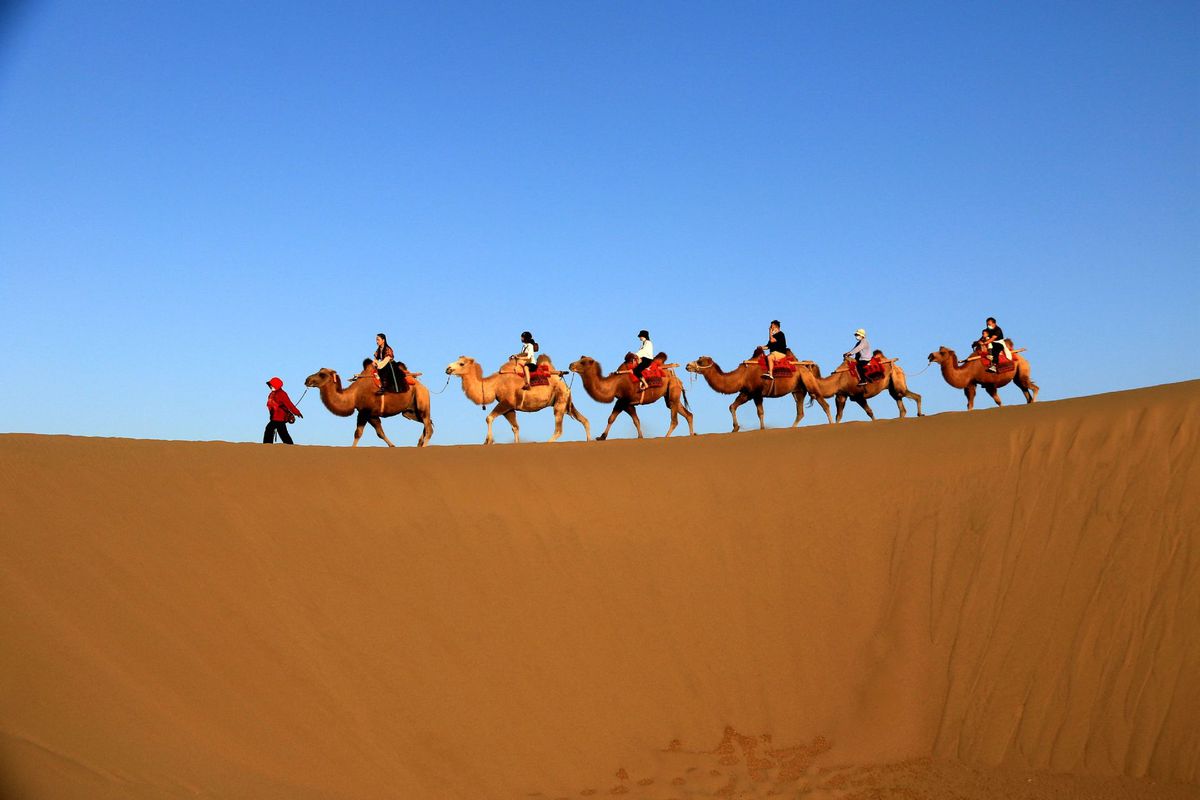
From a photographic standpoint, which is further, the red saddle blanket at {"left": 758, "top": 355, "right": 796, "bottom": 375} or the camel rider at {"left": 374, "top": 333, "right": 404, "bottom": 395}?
the red saddle blanket at {"left": 758, "top": 355, "right": 796, "bottom": 375}

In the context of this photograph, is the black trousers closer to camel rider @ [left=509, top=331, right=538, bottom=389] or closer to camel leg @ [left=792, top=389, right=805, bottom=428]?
camel rider @ [left=509, top=331, right=538, bottom=389]

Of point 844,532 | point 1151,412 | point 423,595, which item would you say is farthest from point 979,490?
point 423,595

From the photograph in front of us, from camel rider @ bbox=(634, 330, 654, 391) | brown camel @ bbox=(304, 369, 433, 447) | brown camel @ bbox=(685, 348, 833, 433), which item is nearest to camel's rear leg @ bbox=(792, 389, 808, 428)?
brown camel @ bbox=(685, 348, 833, 433)

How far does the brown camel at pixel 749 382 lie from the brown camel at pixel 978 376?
3.25 metres

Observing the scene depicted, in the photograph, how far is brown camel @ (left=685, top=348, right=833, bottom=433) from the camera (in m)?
22.7

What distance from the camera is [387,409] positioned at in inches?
817

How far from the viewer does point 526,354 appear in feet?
70.4

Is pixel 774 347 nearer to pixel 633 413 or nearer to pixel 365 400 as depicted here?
pixel 633 413

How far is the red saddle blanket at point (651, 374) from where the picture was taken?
71.9 ft

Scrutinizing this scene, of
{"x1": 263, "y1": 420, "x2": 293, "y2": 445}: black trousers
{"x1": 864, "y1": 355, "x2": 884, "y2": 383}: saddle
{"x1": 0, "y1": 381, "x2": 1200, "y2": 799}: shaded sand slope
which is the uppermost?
{"x1": 864, "y1": 355, "x2": 884, "y2": 383}: saddle

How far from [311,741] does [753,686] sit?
16.3 ft

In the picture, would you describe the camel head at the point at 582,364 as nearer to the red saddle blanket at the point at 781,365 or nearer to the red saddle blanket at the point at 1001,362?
the red saddle blanket at the point at 781,365

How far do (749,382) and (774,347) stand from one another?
106 centimetres

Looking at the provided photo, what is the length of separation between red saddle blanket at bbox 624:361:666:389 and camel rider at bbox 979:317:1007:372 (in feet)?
25.7
